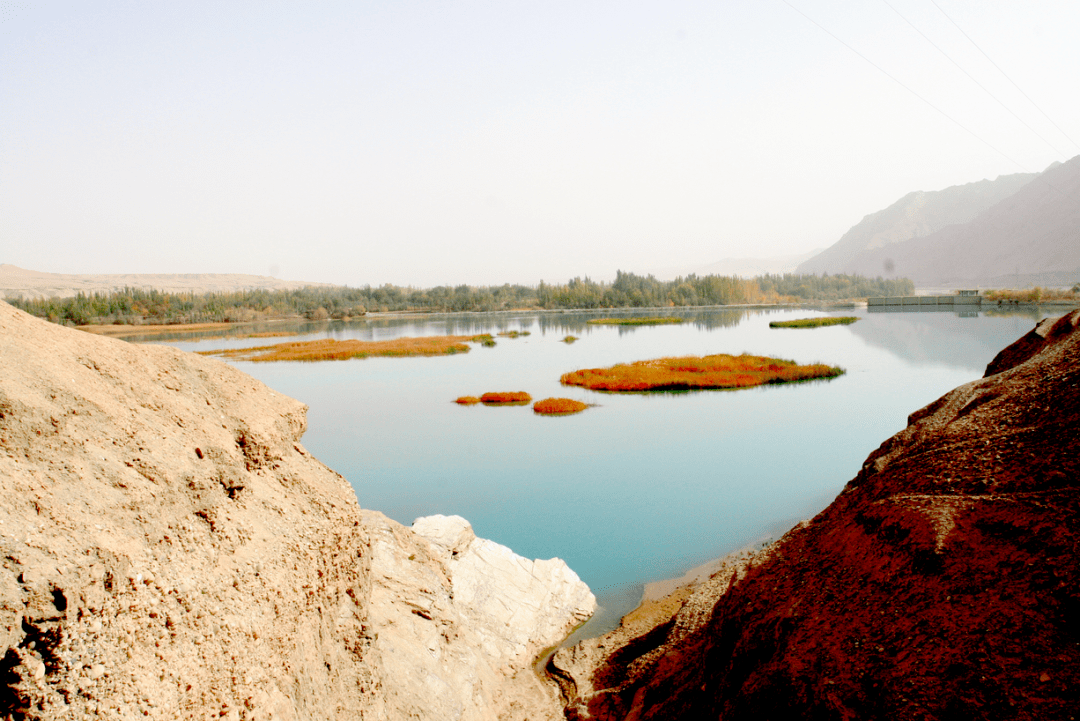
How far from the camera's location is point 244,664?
11.6ft

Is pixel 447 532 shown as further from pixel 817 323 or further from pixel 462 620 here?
pixel 817 323

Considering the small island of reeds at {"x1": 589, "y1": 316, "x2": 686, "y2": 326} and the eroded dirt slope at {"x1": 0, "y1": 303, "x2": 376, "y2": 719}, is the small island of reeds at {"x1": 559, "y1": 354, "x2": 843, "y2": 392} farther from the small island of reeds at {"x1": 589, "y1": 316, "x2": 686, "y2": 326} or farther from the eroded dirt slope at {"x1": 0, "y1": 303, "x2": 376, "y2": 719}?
the small island of reeds at {"x1": 589, "y1": 316, "x2": 686, "y2": 326}

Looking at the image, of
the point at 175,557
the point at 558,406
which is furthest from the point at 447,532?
the point at 558,406

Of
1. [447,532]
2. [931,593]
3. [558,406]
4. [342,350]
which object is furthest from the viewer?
[342,350]

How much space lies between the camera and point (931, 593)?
3.57m

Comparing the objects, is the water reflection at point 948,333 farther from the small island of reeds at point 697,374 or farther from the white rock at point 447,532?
the white rock at point 447,532

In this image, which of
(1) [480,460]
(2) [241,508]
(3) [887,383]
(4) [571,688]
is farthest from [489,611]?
(3) [887,383]

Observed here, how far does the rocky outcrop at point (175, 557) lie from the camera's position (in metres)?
2.73

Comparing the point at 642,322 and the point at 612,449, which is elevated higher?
the point at 642,322

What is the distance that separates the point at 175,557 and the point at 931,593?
4.31 meters

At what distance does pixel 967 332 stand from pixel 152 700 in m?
62.2

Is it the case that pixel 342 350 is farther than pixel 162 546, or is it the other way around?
pixel 342 350

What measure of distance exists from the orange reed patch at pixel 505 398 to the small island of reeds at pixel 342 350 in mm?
20260

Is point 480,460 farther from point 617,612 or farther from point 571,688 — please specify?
point 571,688
